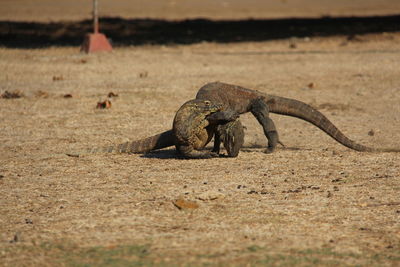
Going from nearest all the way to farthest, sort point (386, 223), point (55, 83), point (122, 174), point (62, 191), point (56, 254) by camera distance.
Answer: point (56, 254), point (386, 223), point (62, 191), point (122, 174), point (55, 83)

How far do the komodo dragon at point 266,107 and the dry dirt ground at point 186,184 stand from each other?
174 millimetres

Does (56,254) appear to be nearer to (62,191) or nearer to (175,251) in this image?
(175,251)

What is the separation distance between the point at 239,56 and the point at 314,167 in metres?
9.95

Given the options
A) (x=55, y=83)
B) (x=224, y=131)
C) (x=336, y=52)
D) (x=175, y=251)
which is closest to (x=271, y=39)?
(x=336, y=52)

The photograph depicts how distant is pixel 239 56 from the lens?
1669 cm

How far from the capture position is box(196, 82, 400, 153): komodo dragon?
302 inches

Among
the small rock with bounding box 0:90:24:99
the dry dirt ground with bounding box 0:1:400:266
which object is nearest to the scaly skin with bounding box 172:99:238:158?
the dry dirt ground with bounding box 0:1:400:266

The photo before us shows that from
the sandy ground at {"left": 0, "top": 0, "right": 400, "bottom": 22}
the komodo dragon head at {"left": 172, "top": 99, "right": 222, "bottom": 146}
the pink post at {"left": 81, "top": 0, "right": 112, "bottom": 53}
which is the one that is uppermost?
the sandy ground at {"left": 0, "top": 0, "right": 400, "bottom": 22}

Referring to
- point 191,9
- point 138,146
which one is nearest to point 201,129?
point 138,146

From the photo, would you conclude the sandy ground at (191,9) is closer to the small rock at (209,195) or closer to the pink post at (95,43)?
the pink post at (95,43)

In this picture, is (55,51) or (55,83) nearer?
(55,83)

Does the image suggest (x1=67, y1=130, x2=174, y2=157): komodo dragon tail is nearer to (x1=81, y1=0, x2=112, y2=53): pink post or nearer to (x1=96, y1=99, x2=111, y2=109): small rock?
(x1=96, y1=99, x2=111, y2=109): small rock

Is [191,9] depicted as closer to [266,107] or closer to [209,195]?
[266,107]

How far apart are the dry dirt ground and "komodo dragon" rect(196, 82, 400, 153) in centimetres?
17
